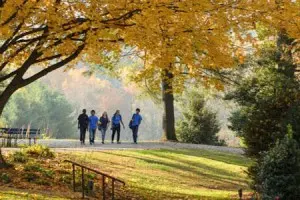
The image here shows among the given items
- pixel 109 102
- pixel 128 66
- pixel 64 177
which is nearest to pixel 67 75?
pixel 109 102

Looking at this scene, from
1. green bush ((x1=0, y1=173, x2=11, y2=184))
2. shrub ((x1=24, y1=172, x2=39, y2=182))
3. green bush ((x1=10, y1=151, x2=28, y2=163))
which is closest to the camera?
green bush ((x1=0, y1=173, x2=11, y2=184))

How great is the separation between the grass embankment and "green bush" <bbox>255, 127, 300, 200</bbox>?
3710mm

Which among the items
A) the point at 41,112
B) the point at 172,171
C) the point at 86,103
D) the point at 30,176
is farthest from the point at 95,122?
the point at 86,103

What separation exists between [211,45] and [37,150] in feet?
24.3

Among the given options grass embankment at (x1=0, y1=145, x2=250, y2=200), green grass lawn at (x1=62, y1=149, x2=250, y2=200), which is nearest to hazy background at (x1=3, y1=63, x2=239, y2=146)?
grass embankment at (x1=0, y1=145, x2=250, y2=200)

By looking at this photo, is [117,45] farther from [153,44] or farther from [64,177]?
[64,177]

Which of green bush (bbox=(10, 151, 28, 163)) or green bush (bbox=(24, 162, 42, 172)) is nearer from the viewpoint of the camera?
green bush (bbox=(24, 162, 42, 172))

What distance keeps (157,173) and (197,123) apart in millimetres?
16292

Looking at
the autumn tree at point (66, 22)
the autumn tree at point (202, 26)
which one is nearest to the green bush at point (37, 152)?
the autumn tree at point (66, 22)

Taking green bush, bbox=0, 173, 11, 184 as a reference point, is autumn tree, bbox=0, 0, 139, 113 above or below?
above

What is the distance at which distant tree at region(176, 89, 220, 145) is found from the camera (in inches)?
1346

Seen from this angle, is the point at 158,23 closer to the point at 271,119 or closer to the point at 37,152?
the point at 271,119

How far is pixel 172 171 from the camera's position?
19391 millimetres

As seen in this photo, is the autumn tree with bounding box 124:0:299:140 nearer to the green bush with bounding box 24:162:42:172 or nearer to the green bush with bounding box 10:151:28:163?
the green bush with bounding box 24:162:42:172
